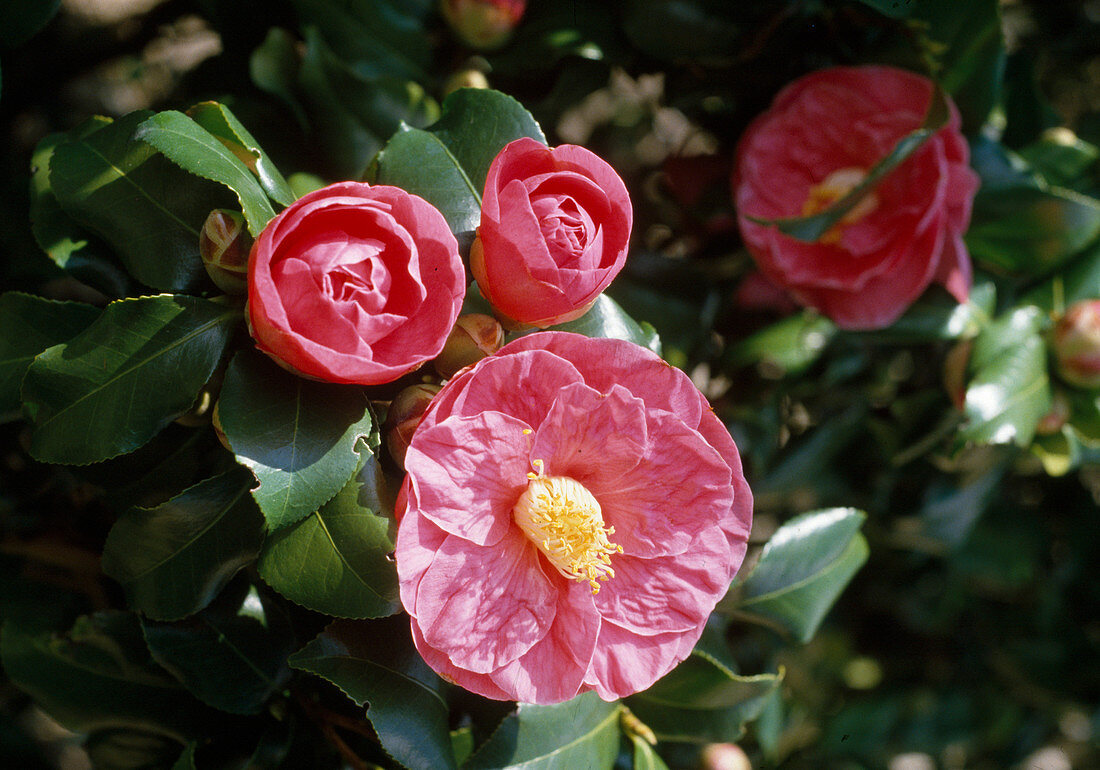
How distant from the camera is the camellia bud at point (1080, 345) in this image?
3.32ft

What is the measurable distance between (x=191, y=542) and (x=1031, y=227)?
109 cm

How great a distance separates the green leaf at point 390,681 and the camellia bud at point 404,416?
0.49ft

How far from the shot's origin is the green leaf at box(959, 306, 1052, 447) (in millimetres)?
958

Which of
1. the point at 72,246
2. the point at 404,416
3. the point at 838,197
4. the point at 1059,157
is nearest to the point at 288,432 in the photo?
the point at 404,416

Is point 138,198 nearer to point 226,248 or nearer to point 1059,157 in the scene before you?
point 226,248

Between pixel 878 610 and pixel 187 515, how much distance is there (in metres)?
1.49

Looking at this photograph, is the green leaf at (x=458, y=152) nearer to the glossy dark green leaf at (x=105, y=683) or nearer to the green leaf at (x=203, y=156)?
the green leaf at (x=203, y=156)

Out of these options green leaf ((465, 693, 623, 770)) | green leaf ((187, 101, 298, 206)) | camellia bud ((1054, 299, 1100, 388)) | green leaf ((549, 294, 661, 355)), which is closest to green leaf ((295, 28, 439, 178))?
green leaf ((187, 101, 298, 206))

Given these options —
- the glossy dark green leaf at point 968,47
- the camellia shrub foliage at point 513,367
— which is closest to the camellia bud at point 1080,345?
the camellia shrub foliage at point 513,367

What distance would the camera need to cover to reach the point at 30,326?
68cm

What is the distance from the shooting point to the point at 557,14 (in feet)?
3.21

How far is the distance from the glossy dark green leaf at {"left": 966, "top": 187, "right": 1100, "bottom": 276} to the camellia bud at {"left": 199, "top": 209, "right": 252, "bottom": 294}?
3.12 ft

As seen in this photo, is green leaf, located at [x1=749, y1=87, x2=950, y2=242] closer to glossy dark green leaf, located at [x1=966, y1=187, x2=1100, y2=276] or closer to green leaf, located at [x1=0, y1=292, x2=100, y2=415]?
glossy dark green leaf, located at [x1=966, y1=187, x2=1100, y2=276]

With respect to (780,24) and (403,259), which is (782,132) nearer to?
(780,24)
